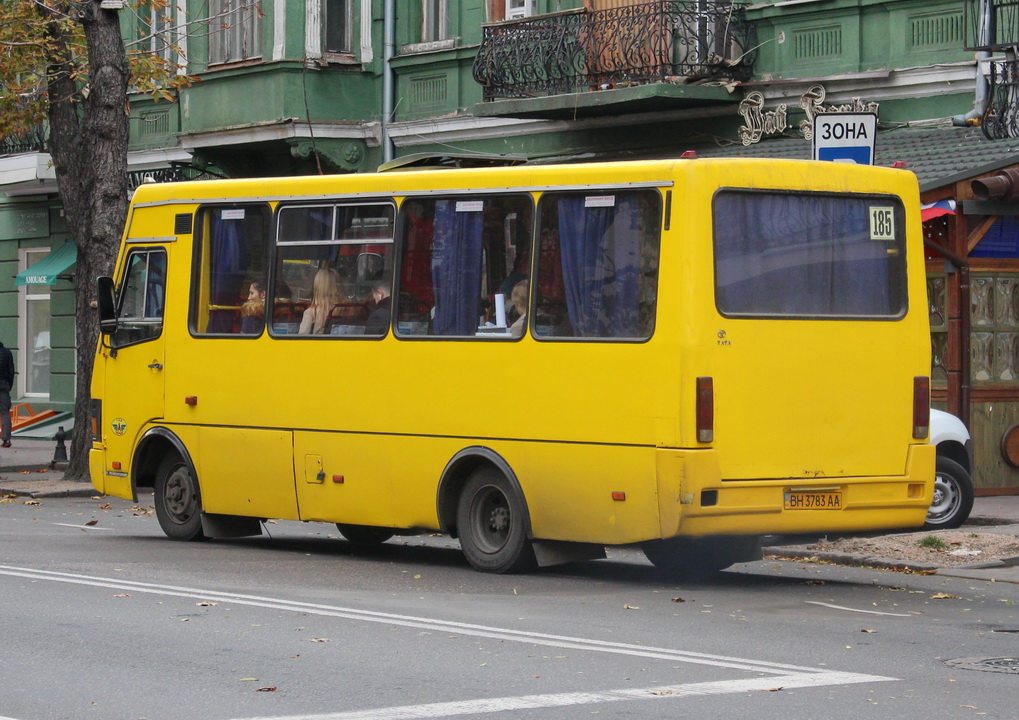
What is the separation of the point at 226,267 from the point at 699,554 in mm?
4243

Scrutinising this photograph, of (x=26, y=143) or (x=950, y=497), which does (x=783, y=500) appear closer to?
(x=950, y=497)

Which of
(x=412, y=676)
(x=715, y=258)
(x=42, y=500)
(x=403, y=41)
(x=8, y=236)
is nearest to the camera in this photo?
(x=412, y=676)

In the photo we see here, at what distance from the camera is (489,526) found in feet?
40.9

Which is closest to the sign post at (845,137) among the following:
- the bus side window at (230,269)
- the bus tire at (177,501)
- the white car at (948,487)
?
the white car at (948,487)

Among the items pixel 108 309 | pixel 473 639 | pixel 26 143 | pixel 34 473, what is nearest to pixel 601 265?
pixel 473 639

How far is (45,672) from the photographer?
26.4 feet

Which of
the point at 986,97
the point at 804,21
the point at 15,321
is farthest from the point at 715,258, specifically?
the point at 15,321

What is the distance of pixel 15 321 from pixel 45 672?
86.5 ft

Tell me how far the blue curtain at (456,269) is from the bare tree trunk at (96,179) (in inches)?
371

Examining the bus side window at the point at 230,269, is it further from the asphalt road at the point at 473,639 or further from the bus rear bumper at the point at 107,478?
the asphalt road at the point at 473,639

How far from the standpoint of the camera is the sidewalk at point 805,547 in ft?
43.7

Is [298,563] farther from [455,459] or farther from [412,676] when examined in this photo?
[412,676]

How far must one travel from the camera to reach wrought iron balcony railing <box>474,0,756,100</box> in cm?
2161

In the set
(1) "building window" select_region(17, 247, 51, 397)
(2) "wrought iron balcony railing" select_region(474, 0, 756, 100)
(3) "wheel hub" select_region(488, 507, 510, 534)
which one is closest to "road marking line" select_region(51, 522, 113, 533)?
(3) "wheel hub" select_region(488, 507, 510, 534)
